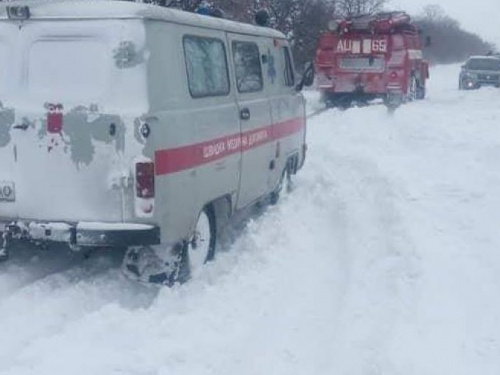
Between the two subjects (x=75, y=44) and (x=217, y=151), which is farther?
Answer: (x=217, y=151)

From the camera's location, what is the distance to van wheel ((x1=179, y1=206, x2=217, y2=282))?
7289mm

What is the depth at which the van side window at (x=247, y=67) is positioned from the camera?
841 cm

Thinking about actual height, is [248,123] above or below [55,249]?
above

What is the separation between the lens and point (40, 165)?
6.65 meters

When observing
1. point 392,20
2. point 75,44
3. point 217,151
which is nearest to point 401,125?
point 392,20

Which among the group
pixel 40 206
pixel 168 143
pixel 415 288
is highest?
pixel 168 143

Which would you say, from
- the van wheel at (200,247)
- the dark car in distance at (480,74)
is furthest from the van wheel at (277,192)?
the dark car in distance at (480,74)

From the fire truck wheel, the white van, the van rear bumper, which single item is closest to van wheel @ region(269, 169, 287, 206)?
the white van

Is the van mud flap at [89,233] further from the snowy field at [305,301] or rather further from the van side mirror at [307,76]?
the van side mirror at [307,76]

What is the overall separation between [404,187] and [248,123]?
275 centimetres

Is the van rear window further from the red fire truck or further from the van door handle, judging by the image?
the red fire truck

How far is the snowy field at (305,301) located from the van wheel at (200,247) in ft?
0.39

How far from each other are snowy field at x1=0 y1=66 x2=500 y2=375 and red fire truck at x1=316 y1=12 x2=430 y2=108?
13950 mm

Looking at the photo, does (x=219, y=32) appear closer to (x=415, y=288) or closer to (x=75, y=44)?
(x=75, y=44)
